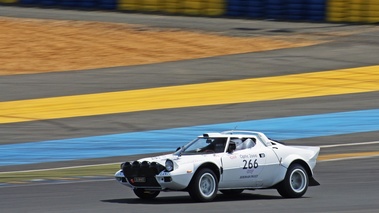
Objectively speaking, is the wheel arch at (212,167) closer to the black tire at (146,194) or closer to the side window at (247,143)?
the side window at (247,143)

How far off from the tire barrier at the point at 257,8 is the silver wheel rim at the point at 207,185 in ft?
64.6

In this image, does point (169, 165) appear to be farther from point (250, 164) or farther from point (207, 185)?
point (250, 164)

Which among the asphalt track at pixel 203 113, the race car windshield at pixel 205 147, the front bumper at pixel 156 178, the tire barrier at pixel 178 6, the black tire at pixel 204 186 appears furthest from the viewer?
the tire barrier at pixel 178 6

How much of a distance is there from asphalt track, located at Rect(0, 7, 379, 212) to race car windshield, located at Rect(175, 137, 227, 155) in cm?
66

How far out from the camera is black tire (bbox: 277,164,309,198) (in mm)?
11562

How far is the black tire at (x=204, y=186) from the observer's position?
10784 millimetres

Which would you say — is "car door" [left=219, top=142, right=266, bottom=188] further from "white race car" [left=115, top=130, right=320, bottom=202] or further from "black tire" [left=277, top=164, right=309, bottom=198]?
"black tire" [left=277, top=164, right=309, bottom=198]

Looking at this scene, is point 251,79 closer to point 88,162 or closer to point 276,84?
point 276,84

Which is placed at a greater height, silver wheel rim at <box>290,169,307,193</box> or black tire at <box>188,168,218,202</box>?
black tire at <box>188,168,218,202</box>

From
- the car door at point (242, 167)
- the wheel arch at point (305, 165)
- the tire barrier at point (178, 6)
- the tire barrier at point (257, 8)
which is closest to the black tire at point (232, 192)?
the car door at point (242, 167)

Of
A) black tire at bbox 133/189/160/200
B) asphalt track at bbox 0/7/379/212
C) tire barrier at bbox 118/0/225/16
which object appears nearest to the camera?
asphalt track at bbox 0/7/379/212

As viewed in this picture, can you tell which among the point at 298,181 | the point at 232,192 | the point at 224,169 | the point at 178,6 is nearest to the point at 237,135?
the point at 224,169

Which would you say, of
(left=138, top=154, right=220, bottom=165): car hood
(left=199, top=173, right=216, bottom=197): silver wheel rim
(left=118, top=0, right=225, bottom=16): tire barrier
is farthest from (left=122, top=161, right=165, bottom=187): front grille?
(left=118, top=0, right=225, bottom=16): tire barrier

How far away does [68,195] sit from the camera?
1203cm
